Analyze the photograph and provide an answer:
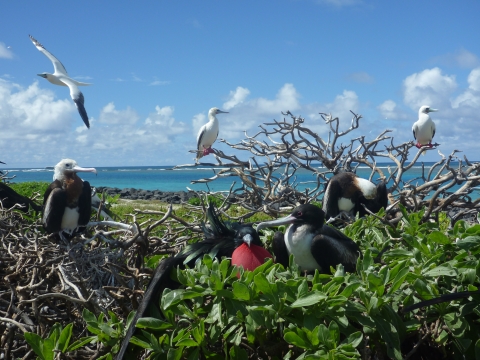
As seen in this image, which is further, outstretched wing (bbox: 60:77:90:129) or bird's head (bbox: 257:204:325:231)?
outstretched wing (bbox: 60:77:90:129)

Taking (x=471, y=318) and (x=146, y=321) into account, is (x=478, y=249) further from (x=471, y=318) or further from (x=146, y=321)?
(x=146, y=321)

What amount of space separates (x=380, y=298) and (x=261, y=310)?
0.97ft

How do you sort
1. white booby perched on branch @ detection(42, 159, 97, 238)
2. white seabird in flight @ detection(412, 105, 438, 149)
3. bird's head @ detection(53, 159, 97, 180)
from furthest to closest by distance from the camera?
white seabird in flight @ detection(412, 105, 438, 149) < bird's head @ detection(53, 159, 97, 180) < white booby perched on branch @ detection(42, 159, 97, 238)

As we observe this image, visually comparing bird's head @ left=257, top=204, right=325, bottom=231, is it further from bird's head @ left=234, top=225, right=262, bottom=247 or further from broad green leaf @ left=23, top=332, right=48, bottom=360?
broad green leaf @ left=23, top=332, right=48, bottom=360

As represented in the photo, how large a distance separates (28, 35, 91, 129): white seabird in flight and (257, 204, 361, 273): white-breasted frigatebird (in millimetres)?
2438

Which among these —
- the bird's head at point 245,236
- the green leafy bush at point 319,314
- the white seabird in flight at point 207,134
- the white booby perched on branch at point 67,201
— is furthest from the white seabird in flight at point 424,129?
the green leafy bush at point 319,314

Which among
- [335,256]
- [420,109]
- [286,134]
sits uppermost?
[420,109]

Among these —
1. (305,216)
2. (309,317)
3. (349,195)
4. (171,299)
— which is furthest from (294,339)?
(349,195)

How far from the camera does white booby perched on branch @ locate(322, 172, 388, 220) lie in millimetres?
3801

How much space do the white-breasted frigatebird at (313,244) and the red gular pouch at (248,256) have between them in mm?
186

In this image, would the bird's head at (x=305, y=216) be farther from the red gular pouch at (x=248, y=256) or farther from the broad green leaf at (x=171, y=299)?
the broad green leaf at (x=171, y=299)

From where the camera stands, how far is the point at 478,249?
1537 mm

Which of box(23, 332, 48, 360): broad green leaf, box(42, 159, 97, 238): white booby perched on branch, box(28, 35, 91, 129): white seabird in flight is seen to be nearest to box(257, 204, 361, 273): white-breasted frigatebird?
box(23, 332, 48, 360): broad green leaf

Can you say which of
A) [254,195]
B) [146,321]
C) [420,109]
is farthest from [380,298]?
[420,109]
